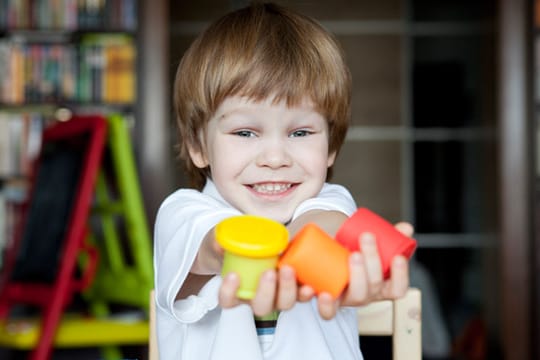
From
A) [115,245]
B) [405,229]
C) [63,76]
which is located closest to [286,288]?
[405,229]

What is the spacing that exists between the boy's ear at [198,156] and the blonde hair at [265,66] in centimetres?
3

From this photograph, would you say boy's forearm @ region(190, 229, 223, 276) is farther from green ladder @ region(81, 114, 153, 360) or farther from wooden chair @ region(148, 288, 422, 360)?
green ladder @ region(81, 114, 153, 360)

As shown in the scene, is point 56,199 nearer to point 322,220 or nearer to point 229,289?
point 322,220

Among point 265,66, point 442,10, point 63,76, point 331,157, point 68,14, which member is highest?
point 442,10

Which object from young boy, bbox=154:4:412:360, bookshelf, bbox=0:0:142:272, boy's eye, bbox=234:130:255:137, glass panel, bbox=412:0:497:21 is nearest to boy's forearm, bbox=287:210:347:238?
young boy, bbox=154:4:412:360

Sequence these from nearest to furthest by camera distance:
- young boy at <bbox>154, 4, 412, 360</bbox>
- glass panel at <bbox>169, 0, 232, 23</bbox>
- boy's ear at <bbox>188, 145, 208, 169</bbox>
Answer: young boy at <bbox>154, 4, 412, 360</bbox> < boy's ear at <bbox>188, 145, 208, 169</bbox> < glass panel at <bbox>169, 0, 232, 23</bbox>

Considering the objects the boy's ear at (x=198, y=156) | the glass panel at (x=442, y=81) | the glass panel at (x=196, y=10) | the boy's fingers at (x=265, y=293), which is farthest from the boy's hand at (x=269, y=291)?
the glass panel at (x=442, y=81)

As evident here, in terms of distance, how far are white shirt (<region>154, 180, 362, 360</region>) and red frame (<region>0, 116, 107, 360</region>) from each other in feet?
4.83

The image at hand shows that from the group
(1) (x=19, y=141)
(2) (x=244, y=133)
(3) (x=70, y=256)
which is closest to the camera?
(2) (x=244, y=133)

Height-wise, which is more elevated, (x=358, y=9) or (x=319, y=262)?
(x=358, y=9)

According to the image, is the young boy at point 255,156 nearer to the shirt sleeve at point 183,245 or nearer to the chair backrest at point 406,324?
the shirt sleeve at point 183,245

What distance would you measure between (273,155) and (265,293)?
9.4 inches

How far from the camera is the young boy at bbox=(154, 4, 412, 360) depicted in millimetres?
898

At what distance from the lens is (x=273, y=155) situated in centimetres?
90
